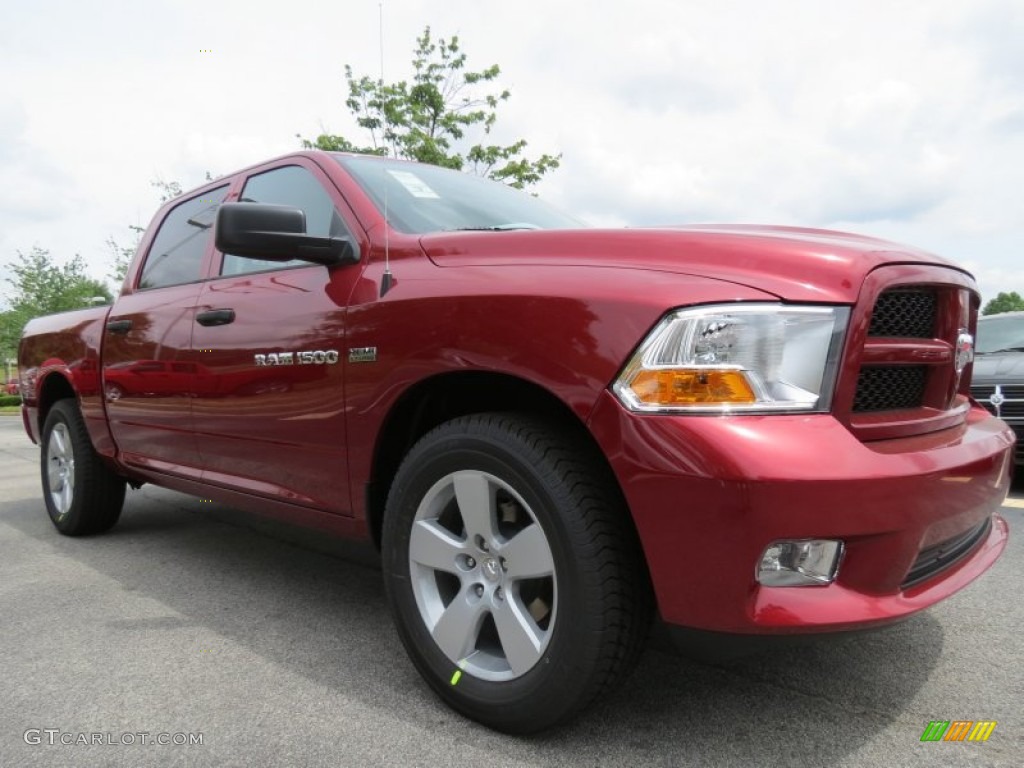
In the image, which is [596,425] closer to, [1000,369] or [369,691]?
[369,691]

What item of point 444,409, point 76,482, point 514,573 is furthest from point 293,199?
point 76,482

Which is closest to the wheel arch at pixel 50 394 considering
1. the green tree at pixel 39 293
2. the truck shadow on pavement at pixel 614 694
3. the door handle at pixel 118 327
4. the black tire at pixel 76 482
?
the black tire at pixel 76 482

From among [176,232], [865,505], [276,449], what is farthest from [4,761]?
[176,232]

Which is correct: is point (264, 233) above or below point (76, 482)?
above

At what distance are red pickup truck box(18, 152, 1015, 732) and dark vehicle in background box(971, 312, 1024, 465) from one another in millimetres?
3582

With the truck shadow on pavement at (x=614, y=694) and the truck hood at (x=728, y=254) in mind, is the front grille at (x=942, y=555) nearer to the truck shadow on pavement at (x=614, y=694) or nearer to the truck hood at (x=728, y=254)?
the truck shadow on pavement at (x=614, y=694)

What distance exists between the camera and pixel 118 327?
3.74 m

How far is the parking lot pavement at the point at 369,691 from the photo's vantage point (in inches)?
73.7

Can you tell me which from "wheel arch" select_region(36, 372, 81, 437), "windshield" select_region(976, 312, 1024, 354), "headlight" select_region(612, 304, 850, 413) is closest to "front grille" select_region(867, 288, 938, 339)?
"headlight" select_region(612, 304, 850, 413)

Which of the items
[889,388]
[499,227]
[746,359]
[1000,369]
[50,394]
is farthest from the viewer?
[1000,369]

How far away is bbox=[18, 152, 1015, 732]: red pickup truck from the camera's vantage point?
1.61 meters

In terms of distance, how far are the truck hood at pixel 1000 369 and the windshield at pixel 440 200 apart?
3948 millimetres

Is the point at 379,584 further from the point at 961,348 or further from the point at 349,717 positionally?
the point at 961,348

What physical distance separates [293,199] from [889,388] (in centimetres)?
223
